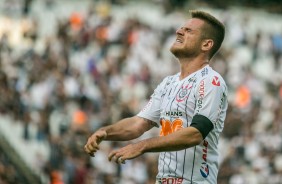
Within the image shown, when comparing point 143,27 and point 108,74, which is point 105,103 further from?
point 143,27

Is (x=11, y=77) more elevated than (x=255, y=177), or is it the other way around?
(x=11, y=77)

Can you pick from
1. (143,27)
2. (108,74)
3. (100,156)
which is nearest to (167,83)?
(100,156)

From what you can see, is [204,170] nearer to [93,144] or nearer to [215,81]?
[215,81]

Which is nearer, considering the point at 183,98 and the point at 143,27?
the point at 183,98

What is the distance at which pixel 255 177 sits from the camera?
18.0 m

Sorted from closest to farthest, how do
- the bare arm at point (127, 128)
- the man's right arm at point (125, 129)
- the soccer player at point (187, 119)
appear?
the soccer player at point (187, 119) → the man's right arm at point (125, 129) → the bare arm at point (127, 128)

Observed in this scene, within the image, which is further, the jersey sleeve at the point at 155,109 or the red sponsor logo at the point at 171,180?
the jersey sleeve at the point at 155,109

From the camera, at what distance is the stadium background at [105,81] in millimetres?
17297

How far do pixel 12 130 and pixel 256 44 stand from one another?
28.1 ft

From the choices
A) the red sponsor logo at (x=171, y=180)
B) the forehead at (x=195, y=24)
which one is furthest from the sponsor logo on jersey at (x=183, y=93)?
the red sponsor logo at (x=171, y=180)

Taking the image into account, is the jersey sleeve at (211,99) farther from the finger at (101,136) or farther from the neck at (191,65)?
the finger at (101,136)

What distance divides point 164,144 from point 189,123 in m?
0.55

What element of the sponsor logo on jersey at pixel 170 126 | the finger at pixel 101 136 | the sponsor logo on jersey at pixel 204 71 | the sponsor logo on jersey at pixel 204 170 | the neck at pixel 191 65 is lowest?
the sponsor logo on jersey at pixel 204 170

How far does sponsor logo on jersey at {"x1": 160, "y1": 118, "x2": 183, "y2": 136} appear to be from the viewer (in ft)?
21.8
